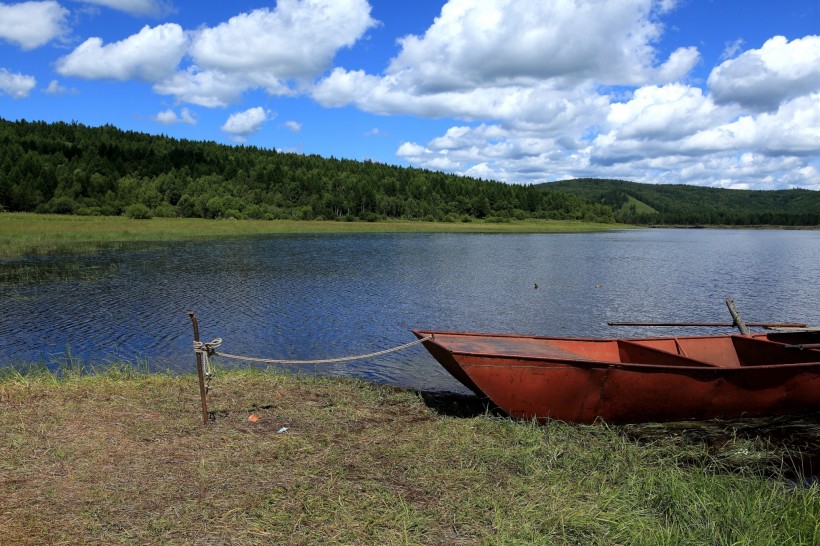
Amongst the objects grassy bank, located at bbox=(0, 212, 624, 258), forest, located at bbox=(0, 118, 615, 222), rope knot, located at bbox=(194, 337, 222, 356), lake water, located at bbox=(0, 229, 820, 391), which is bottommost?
lake water, located at bbox=(0, 229, 820, 391)

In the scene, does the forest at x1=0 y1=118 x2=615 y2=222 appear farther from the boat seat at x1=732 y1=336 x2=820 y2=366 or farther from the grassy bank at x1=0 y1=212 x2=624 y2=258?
the boat seat at x1=732 y1=336 x2=820 y2=366

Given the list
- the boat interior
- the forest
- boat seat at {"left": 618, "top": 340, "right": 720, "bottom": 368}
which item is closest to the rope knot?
the boat interior

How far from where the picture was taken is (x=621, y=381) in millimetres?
10258

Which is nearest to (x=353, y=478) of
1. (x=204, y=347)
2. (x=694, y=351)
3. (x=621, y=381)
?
(x=204, y=347)

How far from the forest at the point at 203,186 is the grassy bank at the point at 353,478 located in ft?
329

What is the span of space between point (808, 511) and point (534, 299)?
2251cm

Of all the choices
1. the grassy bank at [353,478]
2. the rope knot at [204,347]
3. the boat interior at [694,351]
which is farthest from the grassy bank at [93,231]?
the boat interior at [694,351]

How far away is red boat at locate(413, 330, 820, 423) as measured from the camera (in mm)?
9898

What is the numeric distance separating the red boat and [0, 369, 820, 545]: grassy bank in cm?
44

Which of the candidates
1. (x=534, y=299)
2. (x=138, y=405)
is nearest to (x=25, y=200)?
(x=534, y=299)

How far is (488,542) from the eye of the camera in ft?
18.5

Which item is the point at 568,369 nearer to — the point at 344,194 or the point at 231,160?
the point at 344,194

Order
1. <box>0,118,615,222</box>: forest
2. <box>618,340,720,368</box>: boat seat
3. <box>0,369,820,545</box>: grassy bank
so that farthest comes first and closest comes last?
<box>0,118,615,222</box>: forest, <box>618,340,720,368</box>: boat seat, <box>0,369,820,545</box>: grassy bank

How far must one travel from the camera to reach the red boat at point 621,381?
9.90 metres
